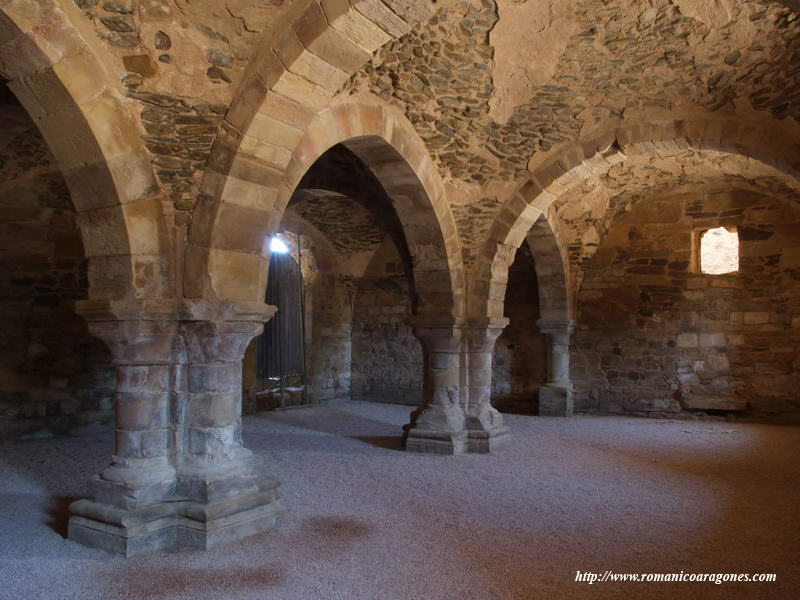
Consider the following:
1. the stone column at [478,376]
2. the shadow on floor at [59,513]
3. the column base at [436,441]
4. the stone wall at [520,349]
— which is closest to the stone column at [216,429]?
the shadow on floor at [59,513]

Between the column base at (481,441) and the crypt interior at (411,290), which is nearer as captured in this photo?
the crypt interior at (411,290)

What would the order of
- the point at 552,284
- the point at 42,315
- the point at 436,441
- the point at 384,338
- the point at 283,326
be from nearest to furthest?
the point at 436,441 → the point at 42,315 → the point at 552,284 → the point at 283,326 → the point at 384,338

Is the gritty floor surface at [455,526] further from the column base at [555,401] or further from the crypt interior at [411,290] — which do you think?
the column base at [555,401]

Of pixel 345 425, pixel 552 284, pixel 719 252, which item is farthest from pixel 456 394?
pixel 719 252

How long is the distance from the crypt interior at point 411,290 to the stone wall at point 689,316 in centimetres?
4

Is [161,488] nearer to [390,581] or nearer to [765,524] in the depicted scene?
[390,581]

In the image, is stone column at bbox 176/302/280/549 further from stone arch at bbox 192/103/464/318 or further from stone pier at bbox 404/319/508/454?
stone pier at bbox 404/319/508/454

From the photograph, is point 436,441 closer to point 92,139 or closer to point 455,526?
point 455,526

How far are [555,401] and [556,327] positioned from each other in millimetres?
1062

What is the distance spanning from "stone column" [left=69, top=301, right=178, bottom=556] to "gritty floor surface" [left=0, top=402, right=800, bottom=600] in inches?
8.6

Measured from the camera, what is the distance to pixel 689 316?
852cm

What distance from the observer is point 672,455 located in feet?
19.5

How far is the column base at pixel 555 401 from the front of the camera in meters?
8.72

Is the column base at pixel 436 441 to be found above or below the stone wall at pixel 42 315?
Result: below
